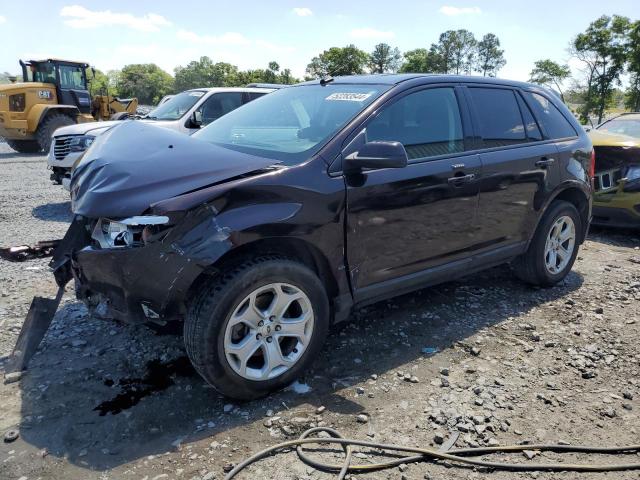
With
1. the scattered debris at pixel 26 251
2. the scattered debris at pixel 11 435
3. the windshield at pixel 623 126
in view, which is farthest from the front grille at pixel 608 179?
the scattered debris at pixel 11 435

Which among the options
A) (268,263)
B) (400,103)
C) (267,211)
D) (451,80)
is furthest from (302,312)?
(451,80)

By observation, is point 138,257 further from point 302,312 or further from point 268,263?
point 302,312

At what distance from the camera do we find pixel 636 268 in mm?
5438

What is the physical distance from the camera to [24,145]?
16375 millimetres

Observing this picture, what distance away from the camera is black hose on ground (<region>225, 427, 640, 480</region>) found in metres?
2.41

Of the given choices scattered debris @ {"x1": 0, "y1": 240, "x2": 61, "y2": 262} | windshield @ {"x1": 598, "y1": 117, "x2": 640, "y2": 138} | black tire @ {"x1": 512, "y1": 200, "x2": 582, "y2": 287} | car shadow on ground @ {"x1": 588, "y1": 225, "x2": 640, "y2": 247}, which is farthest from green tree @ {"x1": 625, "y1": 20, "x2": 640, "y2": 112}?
scattered debris @ {"x1": 0, "y1": 240, "x2": 61, "y2": 262}

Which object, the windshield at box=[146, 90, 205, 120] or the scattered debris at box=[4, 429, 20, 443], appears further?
the windshield at box=[146, 90, 205, 120]

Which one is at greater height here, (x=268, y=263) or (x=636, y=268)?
(x=268, y=263)

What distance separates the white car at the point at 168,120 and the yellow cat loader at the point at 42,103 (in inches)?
298

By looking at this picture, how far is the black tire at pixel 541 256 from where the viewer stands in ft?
14.9

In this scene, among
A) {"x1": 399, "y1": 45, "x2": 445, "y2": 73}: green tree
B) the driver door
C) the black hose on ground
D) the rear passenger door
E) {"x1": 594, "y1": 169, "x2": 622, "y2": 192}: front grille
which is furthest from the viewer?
{"x1": 399, "y1": 45, "x2": 445, "y2": 73}: green tree

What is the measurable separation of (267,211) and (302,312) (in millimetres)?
655

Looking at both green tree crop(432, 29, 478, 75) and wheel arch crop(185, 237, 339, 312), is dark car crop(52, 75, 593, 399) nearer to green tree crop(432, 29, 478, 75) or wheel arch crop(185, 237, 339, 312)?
wheel arch crop(185, 237, 339, 312)

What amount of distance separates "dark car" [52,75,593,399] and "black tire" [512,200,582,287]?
28 centimetres
